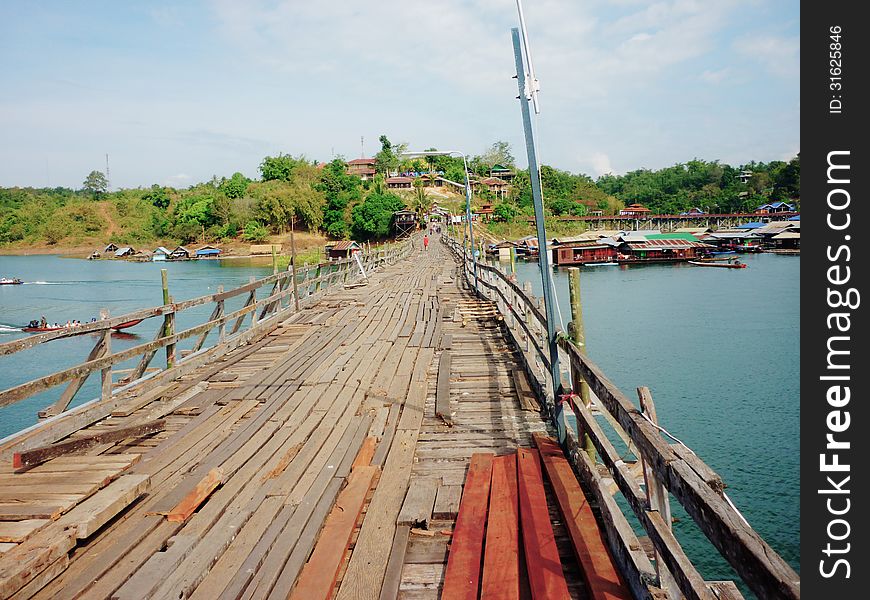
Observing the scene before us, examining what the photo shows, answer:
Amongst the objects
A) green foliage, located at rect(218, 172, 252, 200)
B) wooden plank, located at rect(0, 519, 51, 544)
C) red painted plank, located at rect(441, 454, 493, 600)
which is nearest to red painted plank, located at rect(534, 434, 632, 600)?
red painted plank, located at rect(441, 454, 493, 600)

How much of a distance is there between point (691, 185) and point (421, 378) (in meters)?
154

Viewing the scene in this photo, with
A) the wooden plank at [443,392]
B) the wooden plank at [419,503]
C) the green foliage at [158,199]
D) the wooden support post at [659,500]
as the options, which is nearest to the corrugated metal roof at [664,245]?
the wooden plank at [443,392]

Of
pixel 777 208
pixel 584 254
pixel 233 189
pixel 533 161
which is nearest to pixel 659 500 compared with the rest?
pixel 533 161

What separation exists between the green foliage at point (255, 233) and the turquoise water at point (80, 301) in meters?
11.5

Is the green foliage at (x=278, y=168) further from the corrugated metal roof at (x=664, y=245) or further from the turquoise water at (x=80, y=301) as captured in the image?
the corrugated metal roof at (x=664, y=245)

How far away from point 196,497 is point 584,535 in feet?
9.92

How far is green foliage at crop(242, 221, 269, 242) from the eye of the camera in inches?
4053

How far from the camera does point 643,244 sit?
77938mm

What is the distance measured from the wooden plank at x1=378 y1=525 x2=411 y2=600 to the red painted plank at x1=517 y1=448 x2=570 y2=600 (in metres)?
0.80

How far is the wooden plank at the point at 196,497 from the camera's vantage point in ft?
14.4

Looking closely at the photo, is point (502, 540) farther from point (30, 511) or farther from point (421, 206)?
point (421, 206)

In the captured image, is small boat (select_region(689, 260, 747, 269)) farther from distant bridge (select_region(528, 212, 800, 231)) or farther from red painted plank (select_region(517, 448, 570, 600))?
red painted plank (select_region(517, 448, 570, 600))
